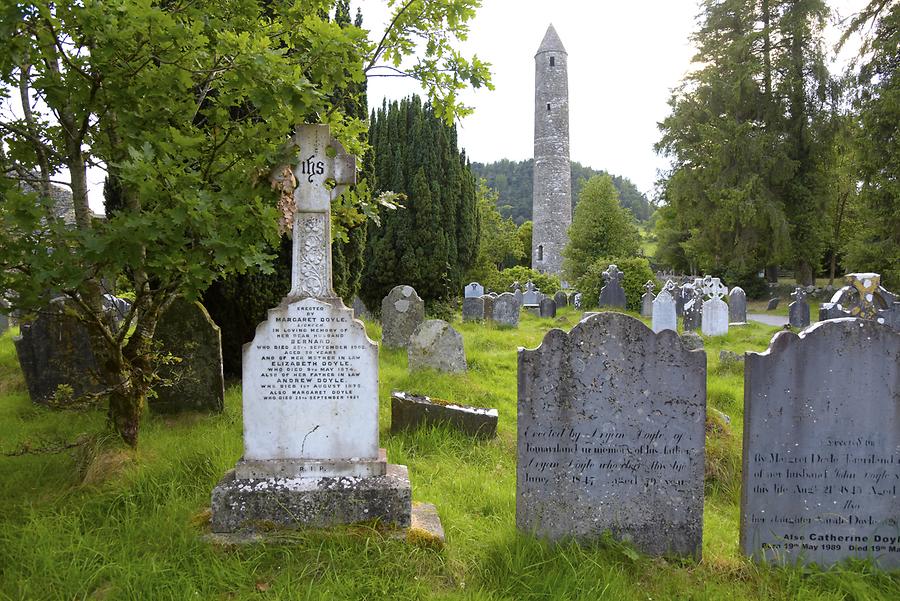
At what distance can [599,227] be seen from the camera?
33.9 metres

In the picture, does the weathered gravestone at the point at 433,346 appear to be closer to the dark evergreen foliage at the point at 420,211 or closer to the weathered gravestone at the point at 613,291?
the dark evergreen foliage at the point at 420,211

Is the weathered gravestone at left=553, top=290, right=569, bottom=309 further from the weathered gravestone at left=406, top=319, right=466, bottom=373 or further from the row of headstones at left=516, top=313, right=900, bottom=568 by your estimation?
the row of headstones at left=516, top=313, right=900, bottom=568

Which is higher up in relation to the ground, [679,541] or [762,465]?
[762,465]

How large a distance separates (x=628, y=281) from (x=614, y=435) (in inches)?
690

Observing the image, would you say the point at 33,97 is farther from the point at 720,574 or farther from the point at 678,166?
the point at 678,166

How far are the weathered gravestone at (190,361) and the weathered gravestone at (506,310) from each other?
9831 mm

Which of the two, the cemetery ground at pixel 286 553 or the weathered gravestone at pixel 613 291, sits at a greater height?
the weathered gravestone at pixel 613 291

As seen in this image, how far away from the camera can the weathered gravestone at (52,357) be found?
566 centimetres

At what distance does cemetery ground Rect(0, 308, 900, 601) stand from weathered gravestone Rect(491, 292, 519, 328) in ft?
32.7

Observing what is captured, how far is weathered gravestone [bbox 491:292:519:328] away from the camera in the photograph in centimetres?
1455

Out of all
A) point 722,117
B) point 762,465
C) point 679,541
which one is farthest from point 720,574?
point 722,117

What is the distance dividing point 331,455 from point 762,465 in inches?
A: 96.6

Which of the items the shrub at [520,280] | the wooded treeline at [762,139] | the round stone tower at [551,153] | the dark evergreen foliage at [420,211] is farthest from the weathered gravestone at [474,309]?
the round stone tower at [551,153]

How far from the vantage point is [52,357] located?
18.9 feet
